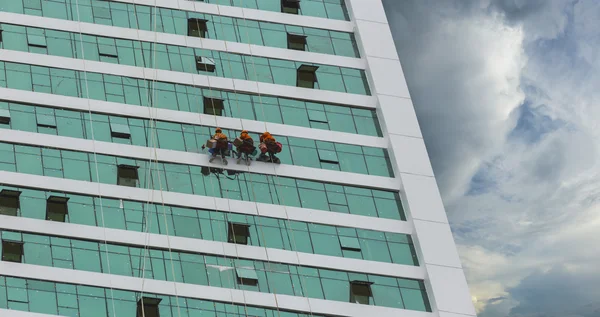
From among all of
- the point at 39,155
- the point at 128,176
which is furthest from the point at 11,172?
the point at 128,176

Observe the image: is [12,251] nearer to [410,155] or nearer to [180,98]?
[180,98]

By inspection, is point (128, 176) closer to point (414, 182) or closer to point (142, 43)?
point (142, 43)

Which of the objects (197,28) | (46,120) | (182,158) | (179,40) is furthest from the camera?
(197,28)

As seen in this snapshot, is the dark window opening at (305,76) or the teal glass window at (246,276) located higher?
the dark window opening at (305,76)

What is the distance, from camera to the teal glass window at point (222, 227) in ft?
196

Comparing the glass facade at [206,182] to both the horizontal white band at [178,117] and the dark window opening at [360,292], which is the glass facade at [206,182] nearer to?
the horizontal white band at [178,117]

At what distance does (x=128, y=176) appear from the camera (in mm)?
61844

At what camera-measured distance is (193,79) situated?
2645 inches

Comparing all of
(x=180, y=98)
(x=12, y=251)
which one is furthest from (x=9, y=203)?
(x=180, y=98)

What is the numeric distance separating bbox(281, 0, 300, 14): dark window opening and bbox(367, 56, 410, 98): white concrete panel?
5686 millimetres

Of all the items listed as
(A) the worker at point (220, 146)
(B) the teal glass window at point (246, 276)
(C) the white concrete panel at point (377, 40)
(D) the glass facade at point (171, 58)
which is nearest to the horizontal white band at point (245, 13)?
(C) the white concrete panel at point (377, 40)

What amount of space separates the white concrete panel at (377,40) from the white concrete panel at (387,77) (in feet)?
1.81

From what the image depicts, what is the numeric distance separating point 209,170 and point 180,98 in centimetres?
535

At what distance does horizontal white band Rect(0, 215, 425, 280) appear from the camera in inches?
2318
